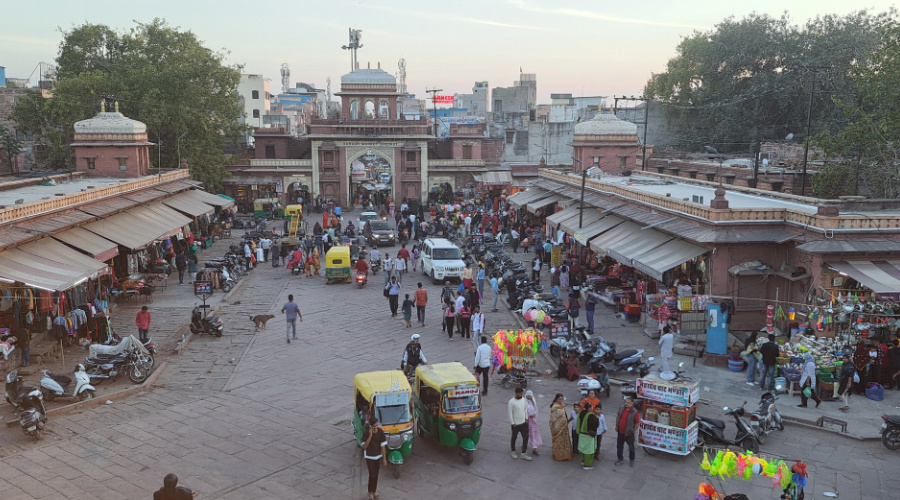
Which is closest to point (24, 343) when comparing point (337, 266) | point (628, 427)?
point (337, 266)

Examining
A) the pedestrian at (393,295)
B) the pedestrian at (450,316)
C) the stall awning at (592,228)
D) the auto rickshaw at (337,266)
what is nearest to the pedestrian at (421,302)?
the pedestrian at (393,295)

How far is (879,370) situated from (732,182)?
19.8 meters

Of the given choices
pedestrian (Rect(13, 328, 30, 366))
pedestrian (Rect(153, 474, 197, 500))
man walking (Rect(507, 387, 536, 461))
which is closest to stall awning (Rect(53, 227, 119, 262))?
pedestrian (Rect(13, 328, 30, 366))

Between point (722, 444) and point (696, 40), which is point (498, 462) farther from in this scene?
point (696, 40)

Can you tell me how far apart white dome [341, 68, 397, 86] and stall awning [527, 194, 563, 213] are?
20528mm

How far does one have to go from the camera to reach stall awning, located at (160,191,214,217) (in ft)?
90.1

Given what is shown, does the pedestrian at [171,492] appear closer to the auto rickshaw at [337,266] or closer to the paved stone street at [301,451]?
the paved stone street at [301,451]

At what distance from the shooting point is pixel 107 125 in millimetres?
Result: 30344

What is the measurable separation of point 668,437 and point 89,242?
14.1m

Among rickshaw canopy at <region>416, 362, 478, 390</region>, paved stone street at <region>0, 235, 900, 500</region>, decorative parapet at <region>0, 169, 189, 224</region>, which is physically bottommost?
paved stone street at <region>0, 235, 900, 500</region>

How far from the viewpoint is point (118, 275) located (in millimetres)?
22641

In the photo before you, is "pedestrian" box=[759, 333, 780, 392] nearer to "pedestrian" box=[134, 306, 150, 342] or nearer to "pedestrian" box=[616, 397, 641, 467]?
"pedestrian" box=[616, 397, 641, 467]

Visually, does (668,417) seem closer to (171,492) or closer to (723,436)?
(723,436)

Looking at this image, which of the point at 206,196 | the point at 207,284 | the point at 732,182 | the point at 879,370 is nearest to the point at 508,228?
the point at 732,182
